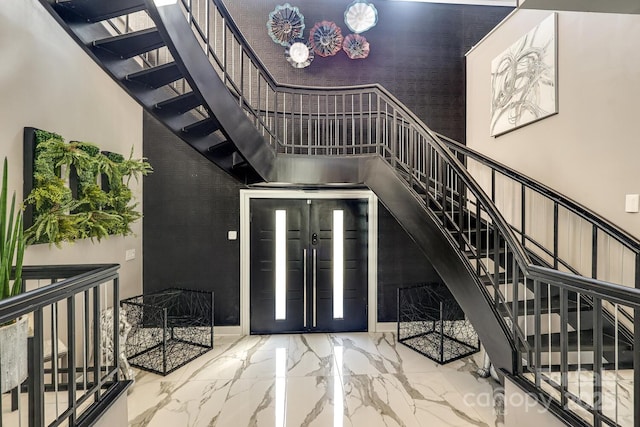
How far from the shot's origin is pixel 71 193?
96.8 inches

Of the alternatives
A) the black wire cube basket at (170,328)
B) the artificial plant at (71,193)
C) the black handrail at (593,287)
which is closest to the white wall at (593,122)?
the black handrail at (593,287)

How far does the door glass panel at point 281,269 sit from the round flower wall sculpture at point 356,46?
2.39 m

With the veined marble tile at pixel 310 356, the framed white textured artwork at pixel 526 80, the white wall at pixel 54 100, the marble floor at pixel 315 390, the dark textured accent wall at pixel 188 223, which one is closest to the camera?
the white wall at pixel 54 100

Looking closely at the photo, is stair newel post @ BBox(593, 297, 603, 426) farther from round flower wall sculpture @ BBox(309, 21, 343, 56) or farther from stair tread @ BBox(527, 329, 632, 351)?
round flower wall sculpture @ BBox(309, 21, 343, 56)

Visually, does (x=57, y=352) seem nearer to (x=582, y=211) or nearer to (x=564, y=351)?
(x=564, y=351)

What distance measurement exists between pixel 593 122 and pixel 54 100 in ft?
14.7

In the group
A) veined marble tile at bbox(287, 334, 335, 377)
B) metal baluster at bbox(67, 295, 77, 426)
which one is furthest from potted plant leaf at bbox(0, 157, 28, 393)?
veined marble tile at bbox(287, 334, 335, 377)

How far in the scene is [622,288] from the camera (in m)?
1.30

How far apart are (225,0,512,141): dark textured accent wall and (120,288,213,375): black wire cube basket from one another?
3.20 meters

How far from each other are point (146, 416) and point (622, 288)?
126 inches

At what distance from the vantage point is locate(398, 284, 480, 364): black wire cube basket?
12.7 feet

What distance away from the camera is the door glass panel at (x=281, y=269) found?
4.18 metres

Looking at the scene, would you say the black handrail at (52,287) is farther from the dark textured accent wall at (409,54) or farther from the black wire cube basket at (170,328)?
the dark textured accent wall at (409,54)

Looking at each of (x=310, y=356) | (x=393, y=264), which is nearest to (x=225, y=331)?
(x=310, y=356)
